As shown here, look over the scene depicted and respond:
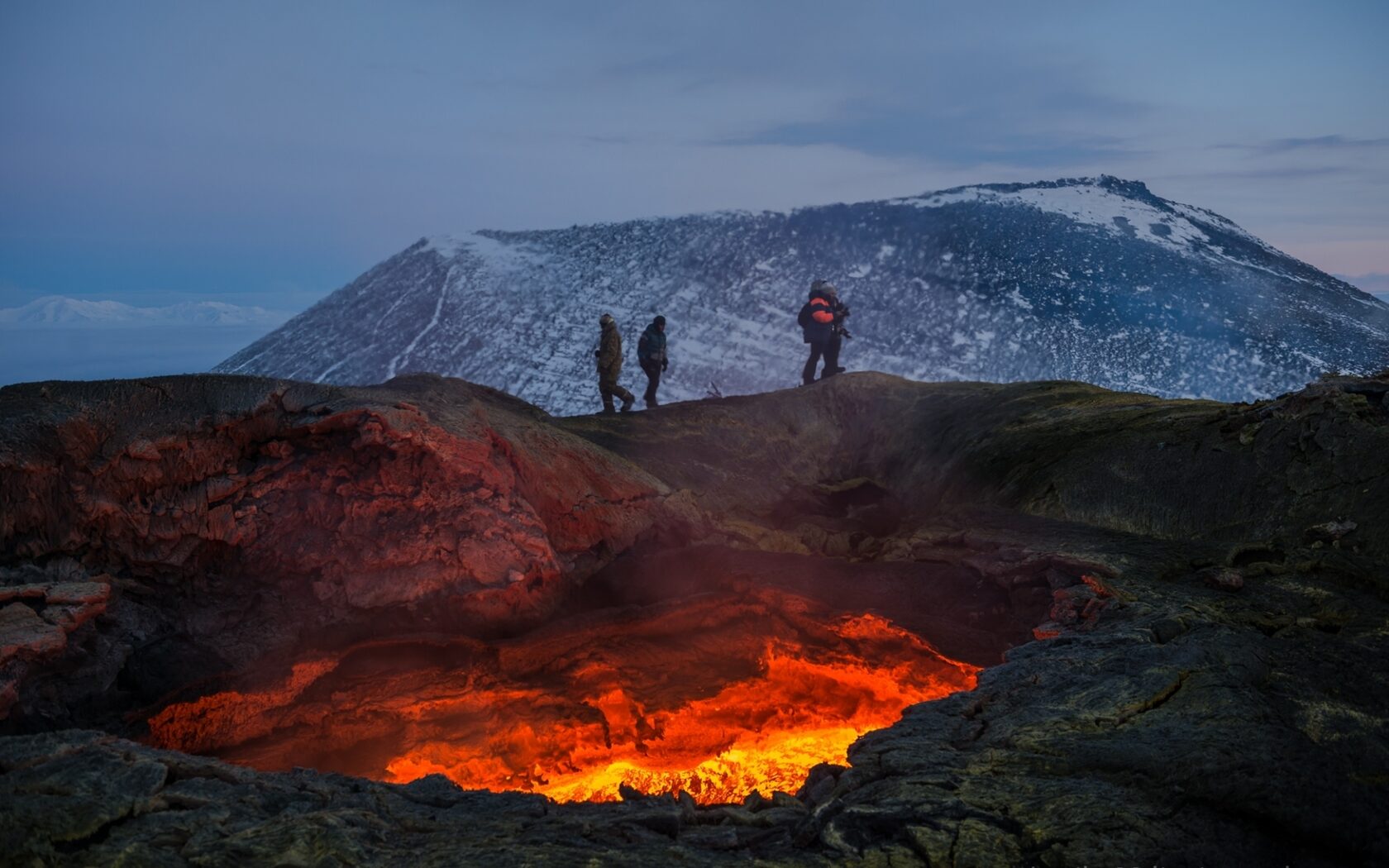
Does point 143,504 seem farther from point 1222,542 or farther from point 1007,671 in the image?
point 1222,542

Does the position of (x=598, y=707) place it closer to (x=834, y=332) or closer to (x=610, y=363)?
(x=610, y=363)

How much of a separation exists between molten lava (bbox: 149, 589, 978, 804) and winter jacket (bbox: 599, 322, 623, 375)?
6.33 m

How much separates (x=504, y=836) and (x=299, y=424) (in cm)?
529

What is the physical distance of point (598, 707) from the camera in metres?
7.30

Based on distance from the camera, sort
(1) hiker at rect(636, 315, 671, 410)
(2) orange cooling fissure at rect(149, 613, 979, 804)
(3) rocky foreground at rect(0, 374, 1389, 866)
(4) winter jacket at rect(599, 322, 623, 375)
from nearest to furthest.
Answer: (3) rocky foreground at rect(0, 374, 1389, 866), (2) orange cooling fissure at rect(149, 613, 979, 804), (4) winter jacket at rect(599, 322, 623, 375), (1) hiker at rect(636, 315, 671, 410)

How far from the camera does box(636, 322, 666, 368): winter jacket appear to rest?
14820mm

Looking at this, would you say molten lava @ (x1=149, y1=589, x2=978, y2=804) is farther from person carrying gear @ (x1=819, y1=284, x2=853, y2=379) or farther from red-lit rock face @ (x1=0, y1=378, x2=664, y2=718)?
person carrying gear @ (x1=819, y1=284, x2=853, y2=379)

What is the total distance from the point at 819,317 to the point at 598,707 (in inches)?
376

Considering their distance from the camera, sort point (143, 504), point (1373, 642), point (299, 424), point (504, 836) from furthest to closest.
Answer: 1. point (299, 424)
2. point (143, 504)
3. point (1373, 642)
4. point (504, 836)

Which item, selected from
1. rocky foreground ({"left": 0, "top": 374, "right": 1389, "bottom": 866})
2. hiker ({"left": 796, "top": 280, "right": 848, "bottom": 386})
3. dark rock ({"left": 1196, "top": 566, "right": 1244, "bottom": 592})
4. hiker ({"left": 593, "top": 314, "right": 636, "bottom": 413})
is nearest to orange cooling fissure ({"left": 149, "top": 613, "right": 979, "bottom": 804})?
rocky foreground ({"left": 0, "top": 374, "right": 1389, "bottom": 866})

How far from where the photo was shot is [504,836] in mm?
3988

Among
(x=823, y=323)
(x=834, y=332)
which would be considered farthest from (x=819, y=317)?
(x=834, y=332)

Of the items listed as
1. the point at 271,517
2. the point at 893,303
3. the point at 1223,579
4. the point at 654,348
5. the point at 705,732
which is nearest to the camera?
the point at 1223,579

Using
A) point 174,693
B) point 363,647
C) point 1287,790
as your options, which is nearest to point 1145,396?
point 1287,790
